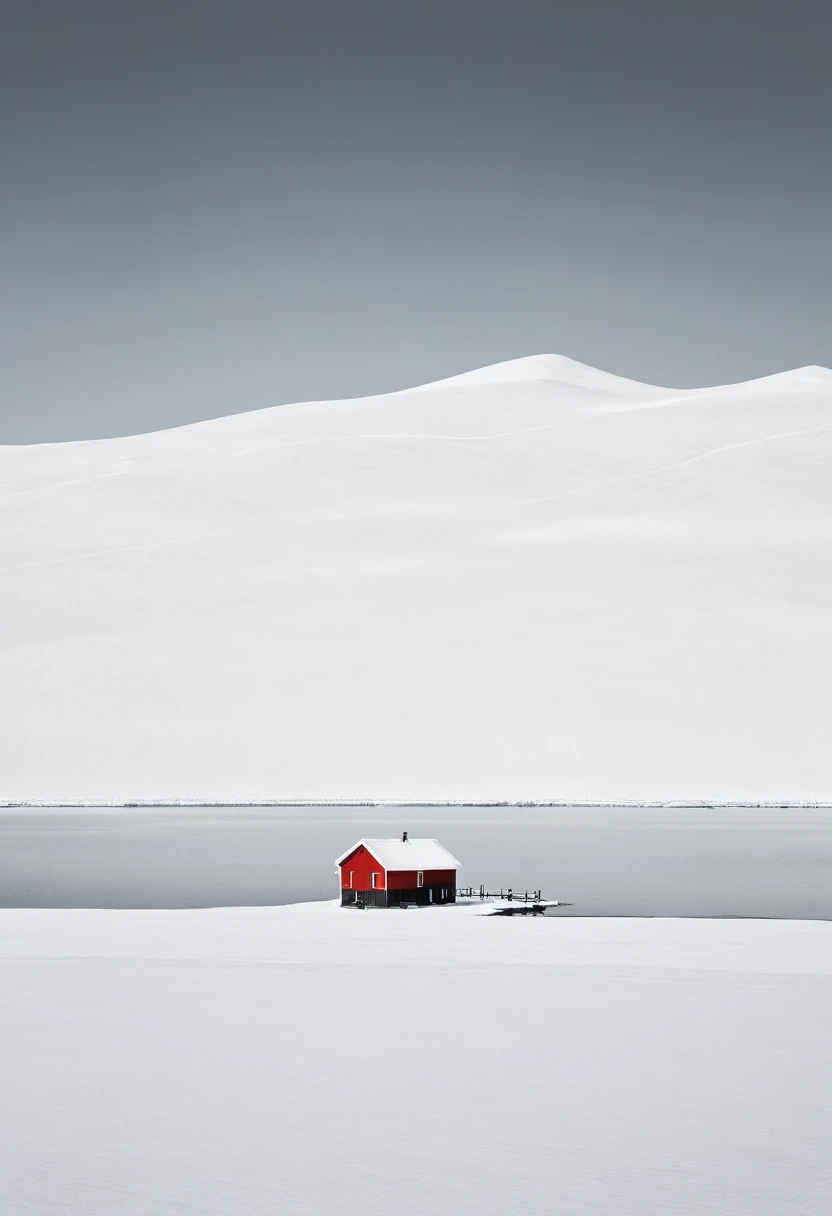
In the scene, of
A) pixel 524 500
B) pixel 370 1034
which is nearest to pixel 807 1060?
pixel 370 1034

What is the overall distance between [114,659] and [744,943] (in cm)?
6472

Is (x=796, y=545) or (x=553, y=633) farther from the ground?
(x=796, y=545)

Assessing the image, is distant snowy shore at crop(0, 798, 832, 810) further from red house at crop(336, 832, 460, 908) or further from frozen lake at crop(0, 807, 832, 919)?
red house at crop(336, 832, 460, 908)

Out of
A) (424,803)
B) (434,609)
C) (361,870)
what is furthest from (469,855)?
(434,609)

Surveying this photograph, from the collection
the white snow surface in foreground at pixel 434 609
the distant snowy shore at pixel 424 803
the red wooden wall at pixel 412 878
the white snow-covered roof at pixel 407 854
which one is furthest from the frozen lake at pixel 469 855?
the white snow surface in foreground at pixel 434 609

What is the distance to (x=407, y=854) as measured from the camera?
30.8 metres

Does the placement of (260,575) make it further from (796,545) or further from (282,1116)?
(282,1116)

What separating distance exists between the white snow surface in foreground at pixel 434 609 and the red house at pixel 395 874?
1447 inches

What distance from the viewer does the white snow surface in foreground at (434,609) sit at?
72.1 m

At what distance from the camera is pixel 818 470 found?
103 m

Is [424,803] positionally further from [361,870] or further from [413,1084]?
[413,1084]

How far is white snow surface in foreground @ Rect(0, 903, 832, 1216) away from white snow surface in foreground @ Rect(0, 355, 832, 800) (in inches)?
1983

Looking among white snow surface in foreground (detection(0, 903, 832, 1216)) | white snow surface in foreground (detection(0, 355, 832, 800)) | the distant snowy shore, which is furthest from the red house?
white snow surface in foreground (detection(0, 355, 832, 800))

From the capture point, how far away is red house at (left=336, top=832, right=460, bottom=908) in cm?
3009
